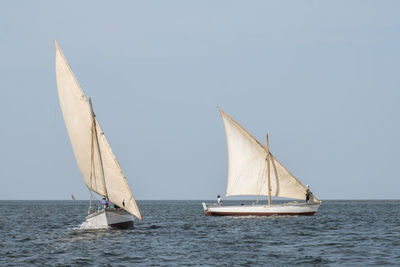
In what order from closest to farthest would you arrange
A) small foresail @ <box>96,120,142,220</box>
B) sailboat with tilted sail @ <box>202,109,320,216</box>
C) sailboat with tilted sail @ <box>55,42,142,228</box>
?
small foresail @ <box>96,120,142,220</box> → sailboat with tilted sail @ <box>55,42,142,228</box> → sailboat with tilted sail @ <box>202,109,320,216</box>

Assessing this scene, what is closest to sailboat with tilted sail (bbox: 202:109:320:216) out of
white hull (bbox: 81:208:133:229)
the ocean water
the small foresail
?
the ocean water

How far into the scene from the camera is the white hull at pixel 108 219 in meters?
48.2

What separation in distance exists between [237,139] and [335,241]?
3002 cm

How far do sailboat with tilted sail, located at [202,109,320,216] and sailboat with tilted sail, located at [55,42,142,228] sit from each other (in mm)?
25549

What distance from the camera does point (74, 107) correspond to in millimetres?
48531

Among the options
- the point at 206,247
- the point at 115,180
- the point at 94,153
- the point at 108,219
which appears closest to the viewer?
the point at 206,247

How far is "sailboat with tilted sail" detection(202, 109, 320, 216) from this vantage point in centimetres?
7262

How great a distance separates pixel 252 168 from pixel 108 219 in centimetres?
2799

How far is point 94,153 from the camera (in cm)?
4859

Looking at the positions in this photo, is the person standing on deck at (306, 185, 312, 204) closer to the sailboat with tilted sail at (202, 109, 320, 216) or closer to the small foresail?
the sailboat with tilted sail at (202, 109, 320, 216)

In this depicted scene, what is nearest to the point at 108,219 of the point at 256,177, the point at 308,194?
the point at 256,177

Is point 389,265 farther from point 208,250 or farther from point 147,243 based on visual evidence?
point 147,243

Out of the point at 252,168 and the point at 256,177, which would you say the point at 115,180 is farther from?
the point at 256,177

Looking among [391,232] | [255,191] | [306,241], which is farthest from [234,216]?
[306,241]
